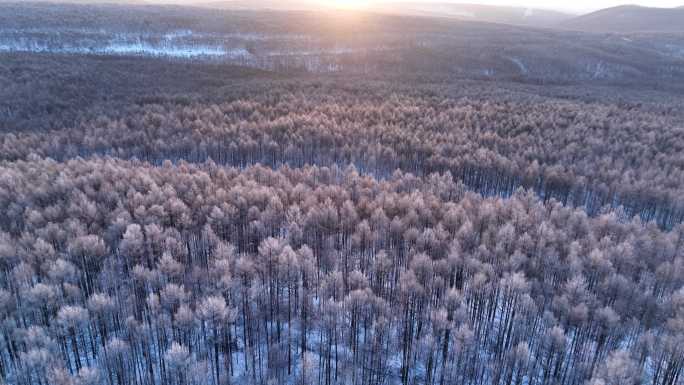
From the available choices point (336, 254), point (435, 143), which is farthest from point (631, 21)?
point (336, 254)

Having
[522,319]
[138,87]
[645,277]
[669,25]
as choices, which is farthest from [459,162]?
[669,25]

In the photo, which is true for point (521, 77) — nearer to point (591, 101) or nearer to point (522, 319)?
point (591, 101)

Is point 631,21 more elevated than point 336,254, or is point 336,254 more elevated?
point 631,21

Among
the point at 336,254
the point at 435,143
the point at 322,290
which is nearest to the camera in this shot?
the point at 322,290

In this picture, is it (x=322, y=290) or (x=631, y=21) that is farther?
(x=631, y=21)

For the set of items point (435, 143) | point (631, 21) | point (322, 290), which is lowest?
point (322, 290)

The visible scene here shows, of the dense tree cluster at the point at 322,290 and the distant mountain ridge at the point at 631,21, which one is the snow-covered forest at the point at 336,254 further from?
the distant mountain ridge at the point at 631,21

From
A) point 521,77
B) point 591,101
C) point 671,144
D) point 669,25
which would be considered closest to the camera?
point 671,144

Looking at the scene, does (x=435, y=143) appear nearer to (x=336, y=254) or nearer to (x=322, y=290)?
(x=336, y=254)
